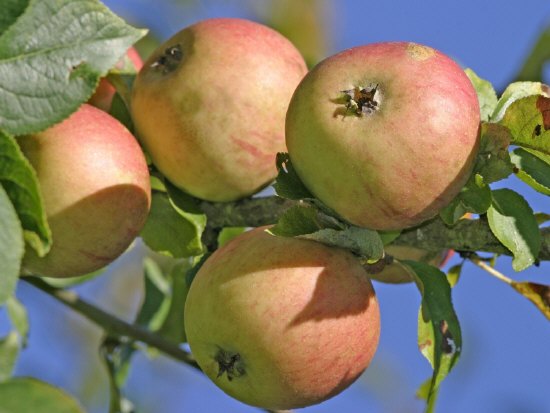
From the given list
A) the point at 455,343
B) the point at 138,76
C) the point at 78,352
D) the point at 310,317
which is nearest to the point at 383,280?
the point at 455,343

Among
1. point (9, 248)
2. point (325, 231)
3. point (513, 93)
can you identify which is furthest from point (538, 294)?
point (9, 248)

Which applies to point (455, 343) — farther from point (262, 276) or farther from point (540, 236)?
point (262, 276)

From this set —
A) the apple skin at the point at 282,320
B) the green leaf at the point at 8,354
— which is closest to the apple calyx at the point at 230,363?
the apple skin at the point at 282,320

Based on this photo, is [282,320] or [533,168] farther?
[533,168]

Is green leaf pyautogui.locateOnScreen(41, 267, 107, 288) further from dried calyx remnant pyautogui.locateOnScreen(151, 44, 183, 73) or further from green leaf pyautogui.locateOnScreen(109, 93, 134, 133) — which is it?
dried calyx remnant pyautogui.locateOnScreen(151, 44, 183, 73)

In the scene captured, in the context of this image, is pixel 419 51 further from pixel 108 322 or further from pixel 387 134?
pixel 108 322

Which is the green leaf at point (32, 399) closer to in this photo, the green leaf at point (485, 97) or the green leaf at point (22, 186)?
the green leaf at point (22, 186)
